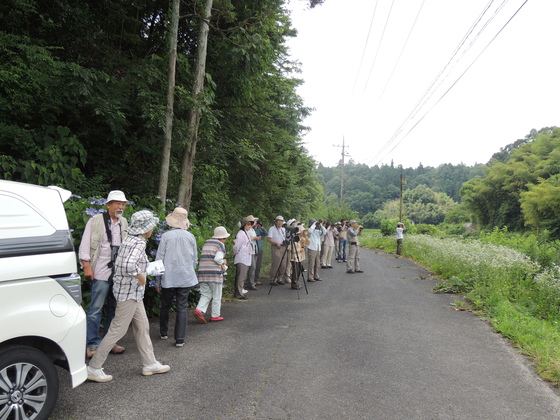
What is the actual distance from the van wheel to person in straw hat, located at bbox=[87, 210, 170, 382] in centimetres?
106

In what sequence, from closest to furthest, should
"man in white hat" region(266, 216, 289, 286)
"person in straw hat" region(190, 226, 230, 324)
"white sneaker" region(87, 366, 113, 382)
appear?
1. "white sneaker" region(87, 366, 113, 382)
2. "person in straw hat" region(190, 226, 230, 324)
3. "man in white hat" region(266, 216, 289, 286)

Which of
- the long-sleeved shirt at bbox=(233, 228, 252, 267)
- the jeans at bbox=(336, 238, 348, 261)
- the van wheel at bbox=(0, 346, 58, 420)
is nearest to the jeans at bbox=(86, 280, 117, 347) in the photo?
the van wheel at bbox=(0, 346, 58, 420)

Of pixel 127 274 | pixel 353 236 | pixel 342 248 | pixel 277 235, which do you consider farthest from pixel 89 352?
pixel 342 248

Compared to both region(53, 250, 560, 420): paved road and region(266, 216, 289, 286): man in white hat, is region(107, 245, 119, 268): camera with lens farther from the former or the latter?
region(266, 216, 289, 286): man in white hat

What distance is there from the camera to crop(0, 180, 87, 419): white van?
10.7ft

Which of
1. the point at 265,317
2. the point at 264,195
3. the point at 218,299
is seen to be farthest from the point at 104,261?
the point at 264,195

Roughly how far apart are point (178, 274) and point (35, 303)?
272cm

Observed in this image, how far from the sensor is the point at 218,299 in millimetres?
7605

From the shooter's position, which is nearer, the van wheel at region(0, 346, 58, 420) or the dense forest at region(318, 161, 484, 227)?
the van wheel at region(0, 346, 58, 420)

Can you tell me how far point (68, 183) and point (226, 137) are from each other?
6.18 meters

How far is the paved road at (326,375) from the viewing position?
4.07m

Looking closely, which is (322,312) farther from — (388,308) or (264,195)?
(264,195)

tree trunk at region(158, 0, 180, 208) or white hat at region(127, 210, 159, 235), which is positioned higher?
tree trunk at region(158, 0, 180, 208)

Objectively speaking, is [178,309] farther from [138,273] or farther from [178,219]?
[138,273]
